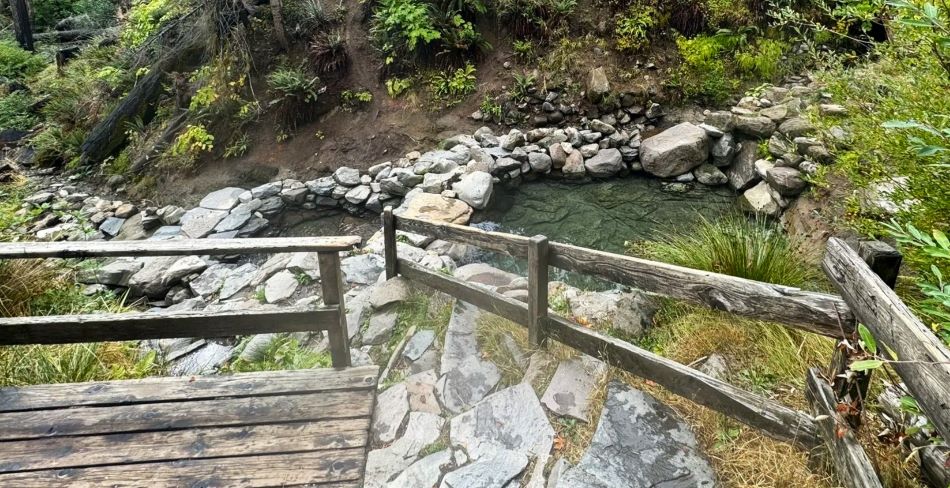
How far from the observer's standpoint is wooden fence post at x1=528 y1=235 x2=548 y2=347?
3021 mm

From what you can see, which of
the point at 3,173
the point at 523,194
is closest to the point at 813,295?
the point at 523,194

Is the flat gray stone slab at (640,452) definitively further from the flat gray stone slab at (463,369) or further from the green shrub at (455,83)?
the green shrub at (455,83)

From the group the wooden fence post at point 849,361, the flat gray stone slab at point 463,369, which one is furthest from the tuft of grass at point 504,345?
the wooden fence post at point 849,361

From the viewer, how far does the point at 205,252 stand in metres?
2.38

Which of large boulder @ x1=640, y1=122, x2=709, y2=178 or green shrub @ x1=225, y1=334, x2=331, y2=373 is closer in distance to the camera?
green shrub @ x1=225, y1=334, x2=331, y2=373

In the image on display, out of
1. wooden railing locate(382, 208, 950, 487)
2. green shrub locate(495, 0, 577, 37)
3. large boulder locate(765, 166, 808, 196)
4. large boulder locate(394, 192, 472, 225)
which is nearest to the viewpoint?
wooden railing locate(382, 208, 950, 487)

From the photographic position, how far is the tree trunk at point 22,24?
1524 centimetres

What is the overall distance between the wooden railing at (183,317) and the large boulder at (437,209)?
351 cm

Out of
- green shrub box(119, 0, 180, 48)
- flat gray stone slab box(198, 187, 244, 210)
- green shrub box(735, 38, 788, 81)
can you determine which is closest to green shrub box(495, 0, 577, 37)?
green shrub box(735, 38, 788, 81)

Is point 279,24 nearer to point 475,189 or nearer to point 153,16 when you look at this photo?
point 153,16

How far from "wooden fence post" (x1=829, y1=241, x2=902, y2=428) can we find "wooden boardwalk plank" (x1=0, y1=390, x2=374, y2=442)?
7.07 feet

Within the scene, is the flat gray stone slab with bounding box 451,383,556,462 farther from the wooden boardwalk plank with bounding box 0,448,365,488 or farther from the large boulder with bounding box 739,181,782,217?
the large boulder with bounding box 739,181,782,217

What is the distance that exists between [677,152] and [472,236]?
487cm

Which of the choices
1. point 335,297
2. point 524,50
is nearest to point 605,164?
point 524,50
